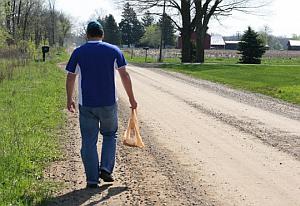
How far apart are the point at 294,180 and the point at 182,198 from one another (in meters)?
1.75

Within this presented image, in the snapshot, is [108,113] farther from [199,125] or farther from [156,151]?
[199,125]

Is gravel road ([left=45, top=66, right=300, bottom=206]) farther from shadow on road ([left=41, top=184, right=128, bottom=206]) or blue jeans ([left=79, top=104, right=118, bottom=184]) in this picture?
blue jeans ([left=79, top=104, right=118, bottom=184])

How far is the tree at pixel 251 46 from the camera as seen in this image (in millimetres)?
52219

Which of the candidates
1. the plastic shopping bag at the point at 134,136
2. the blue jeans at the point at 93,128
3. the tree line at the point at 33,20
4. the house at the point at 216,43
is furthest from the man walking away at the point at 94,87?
the house at the point at 216,43

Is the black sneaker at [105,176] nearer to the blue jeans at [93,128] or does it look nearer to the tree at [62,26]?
the blue jeans at [93,128]

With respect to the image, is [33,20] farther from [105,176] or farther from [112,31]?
[105,176]

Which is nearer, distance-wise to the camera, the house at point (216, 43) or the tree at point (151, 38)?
the tree at point (151, 38)

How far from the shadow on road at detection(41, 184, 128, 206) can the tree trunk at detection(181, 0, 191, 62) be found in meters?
46.3

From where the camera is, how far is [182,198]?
5.76 meters

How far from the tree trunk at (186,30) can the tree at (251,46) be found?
18.1 feet

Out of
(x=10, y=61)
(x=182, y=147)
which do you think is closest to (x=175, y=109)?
(x=182, y=147)

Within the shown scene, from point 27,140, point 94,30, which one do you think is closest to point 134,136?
point 94,30

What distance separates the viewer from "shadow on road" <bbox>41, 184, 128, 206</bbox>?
552 cm

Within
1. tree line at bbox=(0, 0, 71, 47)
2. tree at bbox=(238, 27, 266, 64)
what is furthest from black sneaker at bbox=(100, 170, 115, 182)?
tree at bbox=(238, 27, 266, 64)
